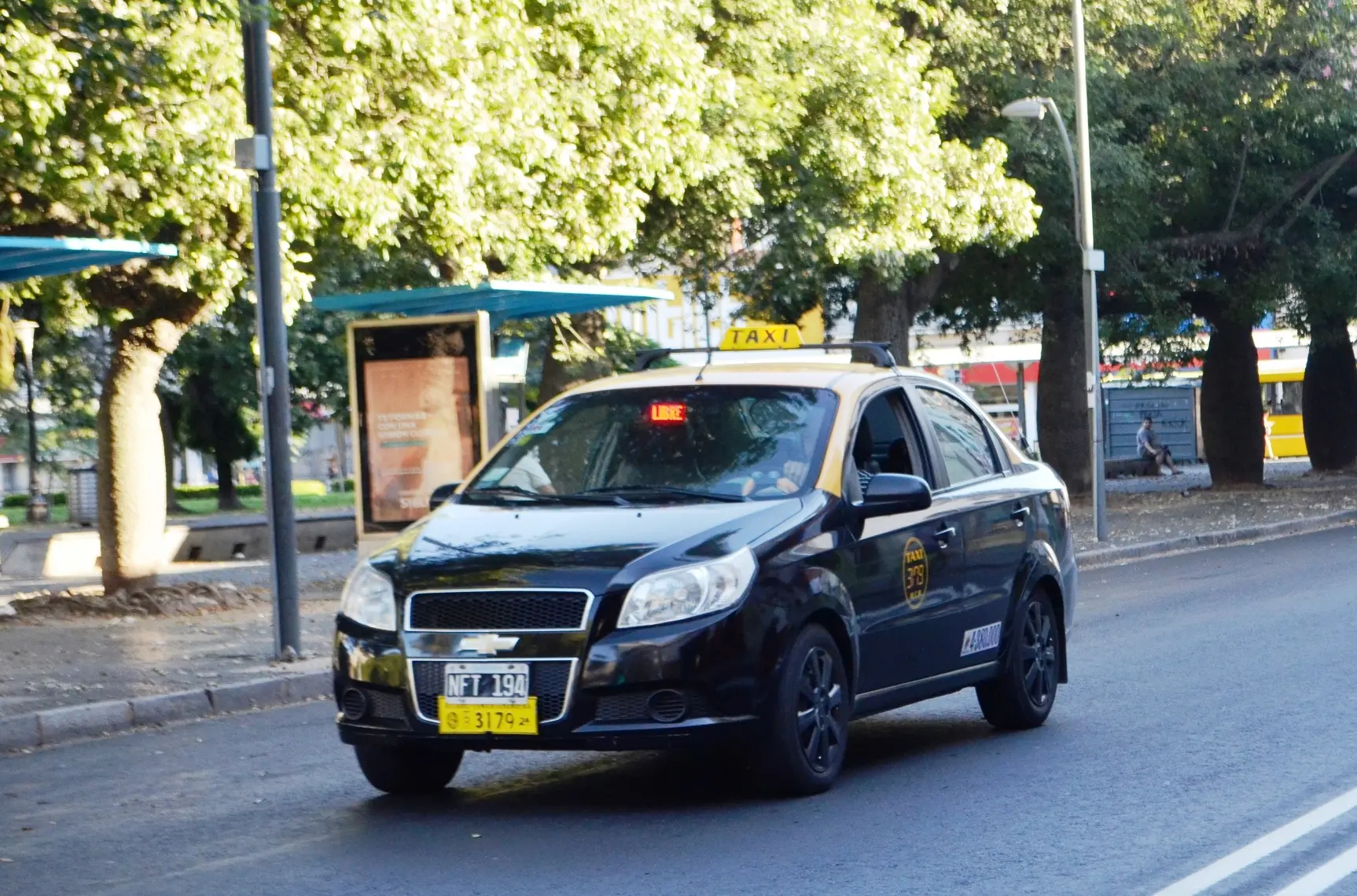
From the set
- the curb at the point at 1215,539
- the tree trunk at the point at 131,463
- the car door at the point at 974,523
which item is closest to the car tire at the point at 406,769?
the car door at the point at 974,523

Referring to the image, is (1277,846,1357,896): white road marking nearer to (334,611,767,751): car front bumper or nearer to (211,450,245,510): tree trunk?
(334,611,767,751): car front bumper

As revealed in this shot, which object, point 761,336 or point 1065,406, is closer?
point 761,336

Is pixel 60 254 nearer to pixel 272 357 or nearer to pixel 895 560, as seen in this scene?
pixel 272 357

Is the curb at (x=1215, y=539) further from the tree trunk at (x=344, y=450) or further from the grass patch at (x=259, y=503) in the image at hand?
Answer: the tree trunk at (x=344, y=450)

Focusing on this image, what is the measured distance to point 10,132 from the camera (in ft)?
48.1

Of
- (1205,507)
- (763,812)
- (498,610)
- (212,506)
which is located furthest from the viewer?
(212,506)

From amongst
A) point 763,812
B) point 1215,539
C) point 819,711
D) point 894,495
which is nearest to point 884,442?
point 894,495

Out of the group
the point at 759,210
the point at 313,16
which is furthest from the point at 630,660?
the point at 759,210

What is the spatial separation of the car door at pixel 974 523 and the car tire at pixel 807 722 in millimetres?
902

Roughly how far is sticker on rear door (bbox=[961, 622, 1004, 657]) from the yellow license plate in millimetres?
2345

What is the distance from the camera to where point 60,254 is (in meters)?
13.4

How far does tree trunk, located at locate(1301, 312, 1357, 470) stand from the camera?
42062 mm

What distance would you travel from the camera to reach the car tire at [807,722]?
24.1 ft

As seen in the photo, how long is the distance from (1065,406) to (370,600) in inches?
1086
